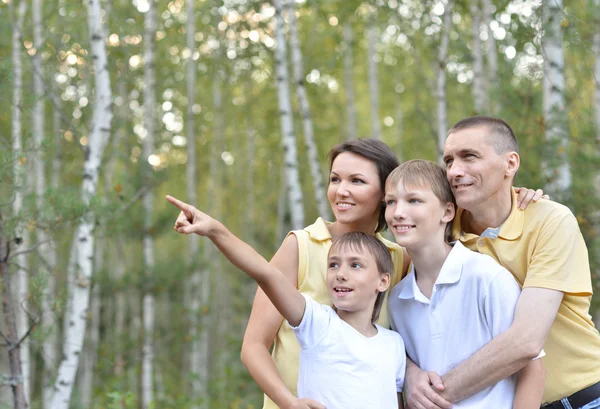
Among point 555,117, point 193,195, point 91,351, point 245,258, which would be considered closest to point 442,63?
point 555,117

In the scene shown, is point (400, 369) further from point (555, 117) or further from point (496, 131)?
point (555, 117)

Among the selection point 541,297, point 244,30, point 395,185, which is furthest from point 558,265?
point 244,30

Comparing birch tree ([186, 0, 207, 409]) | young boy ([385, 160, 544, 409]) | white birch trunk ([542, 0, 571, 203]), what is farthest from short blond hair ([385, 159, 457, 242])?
birch tree ([186, 0, 207, 409])

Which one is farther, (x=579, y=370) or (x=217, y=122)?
(x=217, y=122)

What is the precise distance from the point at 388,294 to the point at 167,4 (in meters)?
10.7

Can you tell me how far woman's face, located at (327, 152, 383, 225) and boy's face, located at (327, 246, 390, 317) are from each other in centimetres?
26

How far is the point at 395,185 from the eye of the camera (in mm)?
2672

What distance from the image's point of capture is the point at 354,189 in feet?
9.43

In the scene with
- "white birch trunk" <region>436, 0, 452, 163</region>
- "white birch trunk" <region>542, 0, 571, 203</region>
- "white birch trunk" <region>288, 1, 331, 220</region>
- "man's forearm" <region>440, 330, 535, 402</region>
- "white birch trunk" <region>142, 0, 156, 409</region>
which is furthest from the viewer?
"white birch trunk" <region>142, 0, 156, 409</region>

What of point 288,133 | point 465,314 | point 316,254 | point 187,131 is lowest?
point 465,314

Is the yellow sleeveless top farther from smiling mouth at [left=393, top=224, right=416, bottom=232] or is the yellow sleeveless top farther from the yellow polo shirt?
the yellow polo shirt

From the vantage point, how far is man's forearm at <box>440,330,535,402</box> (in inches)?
94.9

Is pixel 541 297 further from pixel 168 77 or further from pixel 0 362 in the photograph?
pixel 0 362

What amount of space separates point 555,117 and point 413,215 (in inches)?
150
